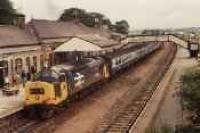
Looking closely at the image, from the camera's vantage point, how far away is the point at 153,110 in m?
30.2

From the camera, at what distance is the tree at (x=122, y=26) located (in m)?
130

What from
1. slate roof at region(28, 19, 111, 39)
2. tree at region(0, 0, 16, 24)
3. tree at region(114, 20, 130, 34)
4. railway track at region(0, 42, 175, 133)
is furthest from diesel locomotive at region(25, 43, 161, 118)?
tree at region(114, 20, 130, 34)

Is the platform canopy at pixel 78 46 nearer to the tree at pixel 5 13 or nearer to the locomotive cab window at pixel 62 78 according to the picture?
the tree at pixel 5 13

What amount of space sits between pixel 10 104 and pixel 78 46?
20.5 m

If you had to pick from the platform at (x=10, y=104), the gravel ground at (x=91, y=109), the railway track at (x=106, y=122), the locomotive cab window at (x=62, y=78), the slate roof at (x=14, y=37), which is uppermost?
the slate roof at (x=14, y=37)

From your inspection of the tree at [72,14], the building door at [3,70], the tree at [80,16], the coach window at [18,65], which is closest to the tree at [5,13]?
the coach window at [18,65]

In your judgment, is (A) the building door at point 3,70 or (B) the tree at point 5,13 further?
(B) the tree at point 5,13

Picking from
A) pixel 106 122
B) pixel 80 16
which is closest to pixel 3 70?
pixel 106 122

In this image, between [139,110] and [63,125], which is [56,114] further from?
[139,110]

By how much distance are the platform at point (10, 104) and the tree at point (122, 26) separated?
93434 millimetres

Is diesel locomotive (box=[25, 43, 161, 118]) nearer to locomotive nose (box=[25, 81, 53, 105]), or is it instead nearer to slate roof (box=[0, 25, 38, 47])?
locomotive nose (box=[25, 81, 53, 105])

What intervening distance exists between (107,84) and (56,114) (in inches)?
529

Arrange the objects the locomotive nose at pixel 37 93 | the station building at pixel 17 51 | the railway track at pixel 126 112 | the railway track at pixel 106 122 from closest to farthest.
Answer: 1. the railway track at pixel 126 112
2. the railway track at pixel 106 122
3. the locomotive nose at pixel 37 93
4. the station building at pixel 17 51

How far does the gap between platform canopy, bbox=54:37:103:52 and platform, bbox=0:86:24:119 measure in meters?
15.2
